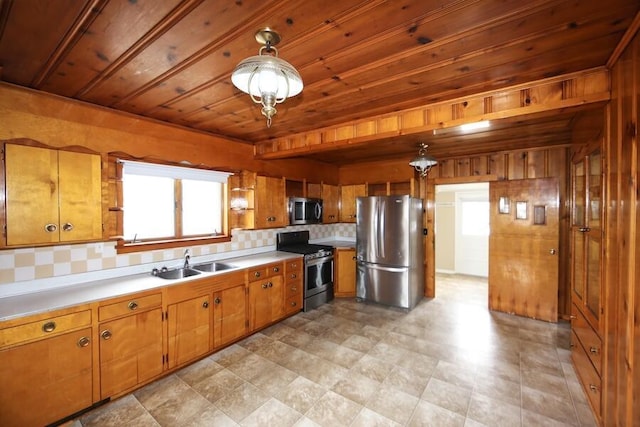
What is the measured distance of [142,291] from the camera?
7.09 ft

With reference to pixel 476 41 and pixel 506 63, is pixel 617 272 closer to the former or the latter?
pixel 506 63

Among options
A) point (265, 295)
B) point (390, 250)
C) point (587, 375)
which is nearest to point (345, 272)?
point (390, 250)

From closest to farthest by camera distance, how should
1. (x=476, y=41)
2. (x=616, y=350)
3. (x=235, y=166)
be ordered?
(x=476, y=41) → (x=616, y=350) → (x=235, y=166)

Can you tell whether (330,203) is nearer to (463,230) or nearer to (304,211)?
(304,211)

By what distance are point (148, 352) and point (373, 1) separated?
291cm

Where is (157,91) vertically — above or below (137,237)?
above

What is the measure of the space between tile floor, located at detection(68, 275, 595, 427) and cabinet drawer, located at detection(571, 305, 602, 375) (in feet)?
1.39

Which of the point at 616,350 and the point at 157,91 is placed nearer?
the point at 616,350

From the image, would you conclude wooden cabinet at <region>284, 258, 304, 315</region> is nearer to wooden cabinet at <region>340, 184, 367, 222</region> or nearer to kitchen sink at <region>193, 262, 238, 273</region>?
kitchen sink at <region>193, 262, 238, 273</region>

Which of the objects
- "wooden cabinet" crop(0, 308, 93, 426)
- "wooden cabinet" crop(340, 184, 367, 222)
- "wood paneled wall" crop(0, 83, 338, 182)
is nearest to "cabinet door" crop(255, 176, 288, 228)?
"wood paneled wall" crop(0, 83, 338, 182)

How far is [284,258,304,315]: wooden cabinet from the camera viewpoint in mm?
3592

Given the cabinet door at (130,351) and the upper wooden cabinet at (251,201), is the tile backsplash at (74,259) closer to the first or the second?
the upper wooden cabinet at (251,201)

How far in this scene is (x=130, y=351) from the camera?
2111mm

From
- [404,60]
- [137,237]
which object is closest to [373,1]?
[404,60]
